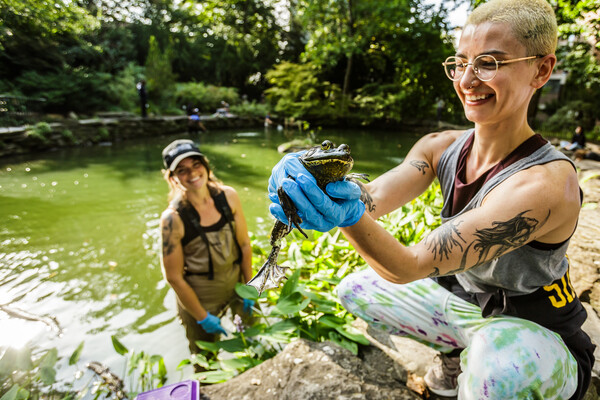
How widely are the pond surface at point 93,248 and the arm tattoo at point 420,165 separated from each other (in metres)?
2.73

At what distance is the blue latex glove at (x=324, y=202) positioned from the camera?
1312 millimetres

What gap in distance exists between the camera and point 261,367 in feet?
7.14

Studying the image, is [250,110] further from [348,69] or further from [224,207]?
[224,207]

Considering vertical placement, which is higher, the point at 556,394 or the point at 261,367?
the point at 556,394

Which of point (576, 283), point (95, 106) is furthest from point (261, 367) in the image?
point (95, 106)

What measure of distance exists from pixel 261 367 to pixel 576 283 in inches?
106

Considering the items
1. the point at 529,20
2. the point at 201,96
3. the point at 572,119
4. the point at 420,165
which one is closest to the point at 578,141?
the point at 572,119

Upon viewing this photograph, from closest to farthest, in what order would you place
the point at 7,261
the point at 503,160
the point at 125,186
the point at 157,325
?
the point at 503,160 < the point at 157,325 < the point at 7,261 < the point at 125,186

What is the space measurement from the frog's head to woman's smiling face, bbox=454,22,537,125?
871mm

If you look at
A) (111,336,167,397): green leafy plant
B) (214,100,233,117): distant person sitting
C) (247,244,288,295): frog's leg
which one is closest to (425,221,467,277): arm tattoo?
(247,244,288,295): frog's leg

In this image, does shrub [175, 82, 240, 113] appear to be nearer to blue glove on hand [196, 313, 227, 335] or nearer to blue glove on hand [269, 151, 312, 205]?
blue glove on hand [196, 313, 227, 335]

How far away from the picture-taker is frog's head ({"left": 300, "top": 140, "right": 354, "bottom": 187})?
1242mm

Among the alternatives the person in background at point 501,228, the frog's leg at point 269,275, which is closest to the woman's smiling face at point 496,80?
the person in background at point 501,228

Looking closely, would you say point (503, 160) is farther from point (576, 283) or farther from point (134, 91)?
point (134, 91)
